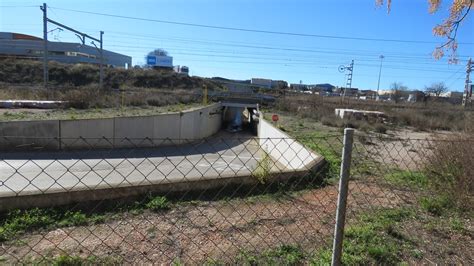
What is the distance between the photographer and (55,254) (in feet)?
13.3

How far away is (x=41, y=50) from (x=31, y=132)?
3062 inches

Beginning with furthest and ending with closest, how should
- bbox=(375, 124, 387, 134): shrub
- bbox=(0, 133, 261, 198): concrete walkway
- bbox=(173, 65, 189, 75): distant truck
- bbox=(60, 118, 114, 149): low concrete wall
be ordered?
1. bbox=(173, 65, 189, 75): distant truck
2. bbox=(375, 124, 387, 134): shrub
3. bbox=(60, 118, 114, 149): low concrete wall
4. bbox=(0, 133, 261, 198): concrete walkway

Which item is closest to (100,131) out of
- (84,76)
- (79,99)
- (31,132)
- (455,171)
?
(31,132)

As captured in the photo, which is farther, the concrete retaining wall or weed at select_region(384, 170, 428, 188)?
the concrete retaining wall

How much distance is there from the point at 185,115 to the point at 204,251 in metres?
23.7

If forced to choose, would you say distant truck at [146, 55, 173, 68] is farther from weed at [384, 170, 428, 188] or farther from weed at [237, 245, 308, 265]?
weed at [237, 245, 308, 265]

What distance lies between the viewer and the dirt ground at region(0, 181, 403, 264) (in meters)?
4.15

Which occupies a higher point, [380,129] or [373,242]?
[373,242]

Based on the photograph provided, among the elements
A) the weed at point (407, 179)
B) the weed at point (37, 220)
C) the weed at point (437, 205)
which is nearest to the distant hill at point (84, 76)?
the weed at point (407, 179)

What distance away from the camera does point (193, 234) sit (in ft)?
16.0

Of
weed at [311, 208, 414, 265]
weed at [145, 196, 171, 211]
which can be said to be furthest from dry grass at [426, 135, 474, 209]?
weed at [145, 196, 171, 211]

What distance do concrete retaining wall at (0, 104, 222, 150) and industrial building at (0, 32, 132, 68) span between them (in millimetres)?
64416

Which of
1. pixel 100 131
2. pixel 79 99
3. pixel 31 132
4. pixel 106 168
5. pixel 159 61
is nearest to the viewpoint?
pixel 106 168

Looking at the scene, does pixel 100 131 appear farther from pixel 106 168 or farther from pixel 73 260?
pixel 73 260
